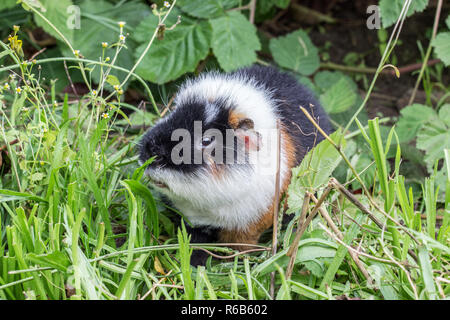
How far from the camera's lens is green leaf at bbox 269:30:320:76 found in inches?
163

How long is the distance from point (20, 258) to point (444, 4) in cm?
389

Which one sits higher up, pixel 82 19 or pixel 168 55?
pixel 82 19

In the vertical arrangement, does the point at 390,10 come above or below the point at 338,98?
above

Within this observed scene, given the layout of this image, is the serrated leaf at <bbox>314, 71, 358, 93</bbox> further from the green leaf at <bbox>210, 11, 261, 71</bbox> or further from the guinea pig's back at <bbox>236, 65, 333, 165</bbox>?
the guinea pig's back at <bbox>236, 65, 333, 165</bbox>

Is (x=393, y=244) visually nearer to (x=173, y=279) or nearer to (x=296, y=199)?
(x=296, y=199)

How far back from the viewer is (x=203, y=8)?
12.5ft

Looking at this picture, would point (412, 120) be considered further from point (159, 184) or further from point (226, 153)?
point (159, 184)

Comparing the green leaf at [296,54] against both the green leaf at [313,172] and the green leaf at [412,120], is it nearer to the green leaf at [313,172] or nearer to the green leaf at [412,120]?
the green leaf at [412,120]

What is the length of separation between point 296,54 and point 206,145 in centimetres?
196

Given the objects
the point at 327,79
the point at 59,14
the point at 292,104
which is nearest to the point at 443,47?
the point at 327,79

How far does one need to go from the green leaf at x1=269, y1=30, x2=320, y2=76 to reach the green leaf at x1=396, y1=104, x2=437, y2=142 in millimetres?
843

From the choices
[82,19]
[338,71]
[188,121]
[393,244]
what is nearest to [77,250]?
[188,121]

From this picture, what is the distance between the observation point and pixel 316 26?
5.09 meters
